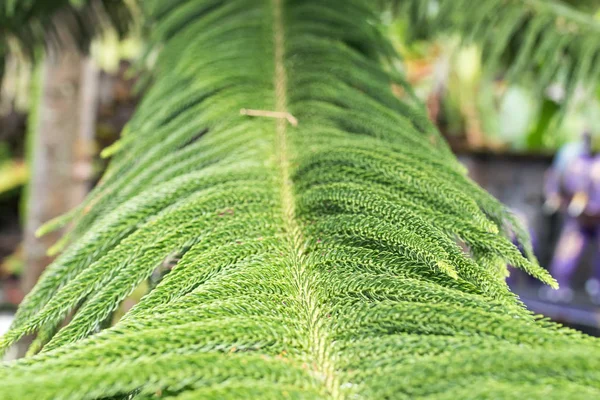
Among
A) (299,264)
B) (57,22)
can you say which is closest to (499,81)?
(57,22)

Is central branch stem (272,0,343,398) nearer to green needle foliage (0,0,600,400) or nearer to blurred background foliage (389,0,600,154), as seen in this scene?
green needle foliage (0,0,600,400)

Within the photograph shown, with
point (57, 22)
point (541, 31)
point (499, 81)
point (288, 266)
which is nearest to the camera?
point (288, 266)

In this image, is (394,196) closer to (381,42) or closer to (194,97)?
(194,97)

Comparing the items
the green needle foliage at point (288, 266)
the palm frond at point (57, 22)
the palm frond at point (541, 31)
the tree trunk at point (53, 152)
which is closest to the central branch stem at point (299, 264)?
the green needle foliage at point (288, 266)

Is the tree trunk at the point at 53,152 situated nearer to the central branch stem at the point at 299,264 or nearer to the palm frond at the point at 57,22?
the palm frond at the point at 57,22

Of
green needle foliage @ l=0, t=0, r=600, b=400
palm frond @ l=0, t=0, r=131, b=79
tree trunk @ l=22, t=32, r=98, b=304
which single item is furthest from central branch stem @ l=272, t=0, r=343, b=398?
tree trunk @ l=22, t=32, r=98, b=304

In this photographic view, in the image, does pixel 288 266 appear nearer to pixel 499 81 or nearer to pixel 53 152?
pixel 53 152

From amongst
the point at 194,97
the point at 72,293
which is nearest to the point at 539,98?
the point at 194,97
